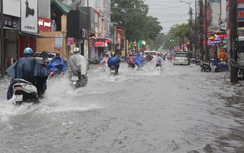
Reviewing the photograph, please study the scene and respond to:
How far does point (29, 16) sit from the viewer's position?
38.4 metres

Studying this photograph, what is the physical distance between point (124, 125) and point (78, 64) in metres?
5.92

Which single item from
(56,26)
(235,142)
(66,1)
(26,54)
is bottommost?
(235,142)

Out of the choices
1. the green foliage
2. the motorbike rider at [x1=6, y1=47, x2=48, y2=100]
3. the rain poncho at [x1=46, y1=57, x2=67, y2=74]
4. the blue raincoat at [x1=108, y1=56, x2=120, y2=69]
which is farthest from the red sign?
the green foliage

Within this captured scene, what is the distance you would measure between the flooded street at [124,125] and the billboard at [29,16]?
2371cm

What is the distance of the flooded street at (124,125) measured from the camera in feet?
23.9

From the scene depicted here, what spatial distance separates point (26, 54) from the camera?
10.8 metres

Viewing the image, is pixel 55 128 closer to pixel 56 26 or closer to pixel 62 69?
pixel 62 69

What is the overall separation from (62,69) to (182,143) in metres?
11.5

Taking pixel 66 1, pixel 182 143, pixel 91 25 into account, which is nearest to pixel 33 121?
pixel 182 143

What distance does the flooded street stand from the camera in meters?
7.28

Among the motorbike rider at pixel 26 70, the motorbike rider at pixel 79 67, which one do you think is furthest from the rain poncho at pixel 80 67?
the motorbike rider at pixel 26 70

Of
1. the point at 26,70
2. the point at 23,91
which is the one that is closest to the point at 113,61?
the point at 26,70

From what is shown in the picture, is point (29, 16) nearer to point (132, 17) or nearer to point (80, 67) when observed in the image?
point (80, 67)

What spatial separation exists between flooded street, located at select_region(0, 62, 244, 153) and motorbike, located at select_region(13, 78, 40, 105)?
212 mm
